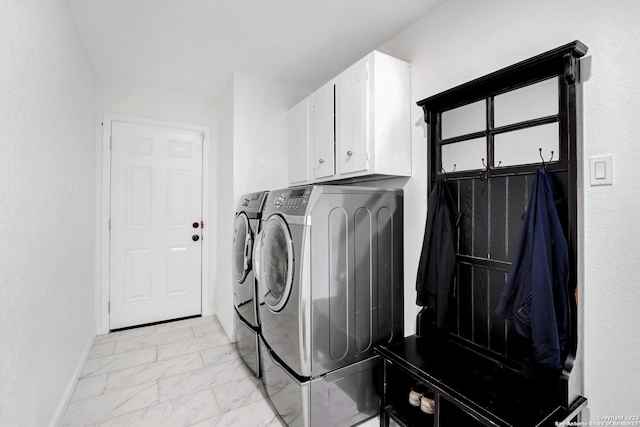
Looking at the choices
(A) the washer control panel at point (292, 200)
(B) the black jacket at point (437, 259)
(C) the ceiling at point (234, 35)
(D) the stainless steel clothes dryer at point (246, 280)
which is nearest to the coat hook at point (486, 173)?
(B) the black jacket at point (437, 259)

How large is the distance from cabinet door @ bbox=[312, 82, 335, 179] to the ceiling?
40 centimetres

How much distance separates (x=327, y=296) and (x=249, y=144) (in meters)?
1.81

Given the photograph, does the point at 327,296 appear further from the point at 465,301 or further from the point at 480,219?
the point at 480,219

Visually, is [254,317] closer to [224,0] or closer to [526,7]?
[224,0]

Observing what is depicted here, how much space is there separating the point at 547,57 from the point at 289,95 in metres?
2.33

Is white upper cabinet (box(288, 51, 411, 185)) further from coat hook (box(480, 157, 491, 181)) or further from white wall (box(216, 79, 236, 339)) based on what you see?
white wall (box(216, 79, 236, 339))

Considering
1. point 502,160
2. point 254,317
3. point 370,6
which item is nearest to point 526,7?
point 502,160

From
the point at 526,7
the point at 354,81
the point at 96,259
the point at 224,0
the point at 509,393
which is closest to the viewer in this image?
the point at 509,393

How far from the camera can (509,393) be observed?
1.24 meters

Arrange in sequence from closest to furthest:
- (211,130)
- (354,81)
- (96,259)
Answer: (354,81), (96,259), (211,130)

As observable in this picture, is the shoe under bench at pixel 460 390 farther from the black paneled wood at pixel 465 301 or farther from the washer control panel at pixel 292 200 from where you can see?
the washer control panel at pixel 292 200

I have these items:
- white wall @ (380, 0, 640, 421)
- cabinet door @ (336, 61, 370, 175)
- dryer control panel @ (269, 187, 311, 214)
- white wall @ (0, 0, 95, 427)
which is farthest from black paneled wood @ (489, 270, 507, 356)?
white wall @ (0, 0, 95, 427)

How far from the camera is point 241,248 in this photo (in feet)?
7.91

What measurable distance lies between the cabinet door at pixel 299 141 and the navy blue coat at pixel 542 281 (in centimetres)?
174
